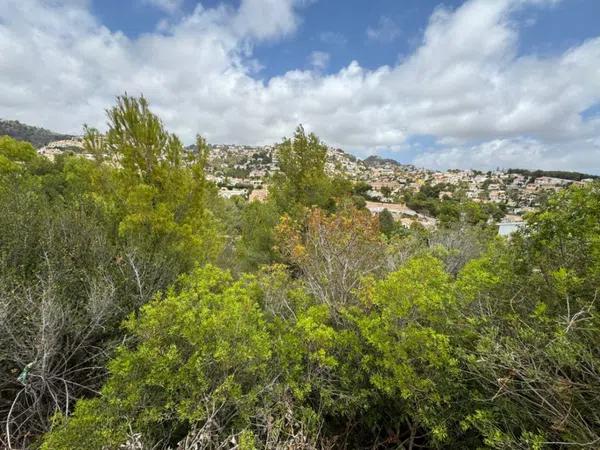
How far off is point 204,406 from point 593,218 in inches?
253

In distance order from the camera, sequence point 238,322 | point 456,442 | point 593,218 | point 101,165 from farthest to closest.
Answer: point 101,165
point 456,442
point 238,322
point 593,218

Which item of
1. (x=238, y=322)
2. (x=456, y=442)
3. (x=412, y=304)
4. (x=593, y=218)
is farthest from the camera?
(x=412, y=304)

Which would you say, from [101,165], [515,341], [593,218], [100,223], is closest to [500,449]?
[515,341]

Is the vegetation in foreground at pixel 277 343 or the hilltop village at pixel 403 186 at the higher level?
the hilltop village at pixel 403 186

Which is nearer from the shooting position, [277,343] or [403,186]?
[277,343]

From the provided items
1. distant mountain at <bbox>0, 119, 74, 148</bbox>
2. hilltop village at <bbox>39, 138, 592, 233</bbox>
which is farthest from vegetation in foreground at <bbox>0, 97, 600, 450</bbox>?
distant mountain at <bbox>0, 119, 74, 148</bbox>

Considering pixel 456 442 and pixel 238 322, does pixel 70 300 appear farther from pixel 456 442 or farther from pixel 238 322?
pixel 456 442

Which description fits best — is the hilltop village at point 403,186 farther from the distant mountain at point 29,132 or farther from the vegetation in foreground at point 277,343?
the vegetation in foreground at point 277,343

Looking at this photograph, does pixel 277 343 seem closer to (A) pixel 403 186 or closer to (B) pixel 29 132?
(A) pixel 403 186

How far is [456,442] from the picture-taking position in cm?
514

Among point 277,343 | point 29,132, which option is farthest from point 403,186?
point 29,132

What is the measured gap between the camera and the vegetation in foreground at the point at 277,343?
387cm

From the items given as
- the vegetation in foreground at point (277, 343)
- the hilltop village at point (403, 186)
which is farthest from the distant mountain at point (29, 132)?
the vegetation in foreground at point (277, 343)

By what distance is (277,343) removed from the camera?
5.45 meters
